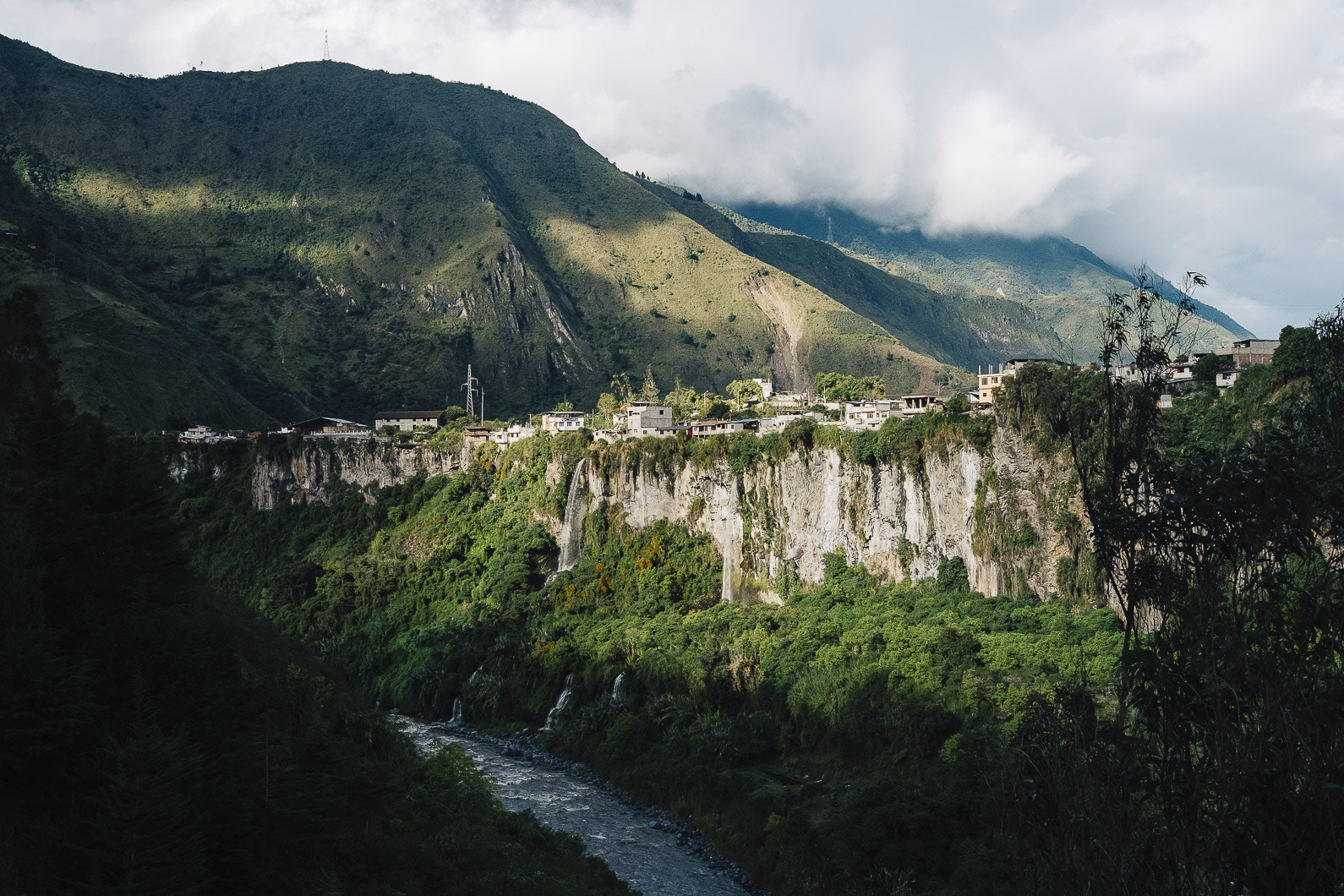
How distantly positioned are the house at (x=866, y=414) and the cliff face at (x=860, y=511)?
5.71 metres

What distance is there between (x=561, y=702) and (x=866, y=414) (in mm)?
27674

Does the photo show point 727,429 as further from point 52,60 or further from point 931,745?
point 52,60

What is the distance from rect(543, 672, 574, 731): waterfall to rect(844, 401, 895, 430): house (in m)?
21.1

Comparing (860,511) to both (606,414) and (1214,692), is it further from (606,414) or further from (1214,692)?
(1214,692)

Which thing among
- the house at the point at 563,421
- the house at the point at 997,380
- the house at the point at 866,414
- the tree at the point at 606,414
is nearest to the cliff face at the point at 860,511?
the house at the point at 997,380

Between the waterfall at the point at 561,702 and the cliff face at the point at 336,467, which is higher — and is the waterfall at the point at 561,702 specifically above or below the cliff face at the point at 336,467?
below

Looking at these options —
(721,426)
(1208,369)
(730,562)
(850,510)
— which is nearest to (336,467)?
(721,426)

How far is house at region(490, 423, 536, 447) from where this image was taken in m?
79.8

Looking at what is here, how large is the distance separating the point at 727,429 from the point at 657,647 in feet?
79.1

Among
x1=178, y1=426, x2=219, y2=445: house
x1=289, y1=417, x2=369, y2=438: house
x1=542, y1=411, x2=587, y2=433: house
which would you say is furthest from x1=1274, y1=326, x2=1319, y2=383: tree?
x1=178, y1=426, x2=219, y2=445: house

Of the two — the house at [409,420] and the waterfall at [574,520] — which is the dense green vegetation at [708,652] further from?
the house at [409,420]

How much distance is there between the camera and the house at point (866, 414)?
61.4m

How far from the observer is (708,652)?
156 ft

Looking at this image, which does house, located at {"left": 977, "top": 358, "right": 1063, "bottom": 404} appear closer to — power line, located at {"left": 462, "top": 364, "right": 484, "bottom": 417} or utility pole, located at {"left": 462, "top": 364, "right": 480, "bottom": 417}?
utility pole, located at {"left": 462, "top": 364, "right": 480, "bottom": 417}
